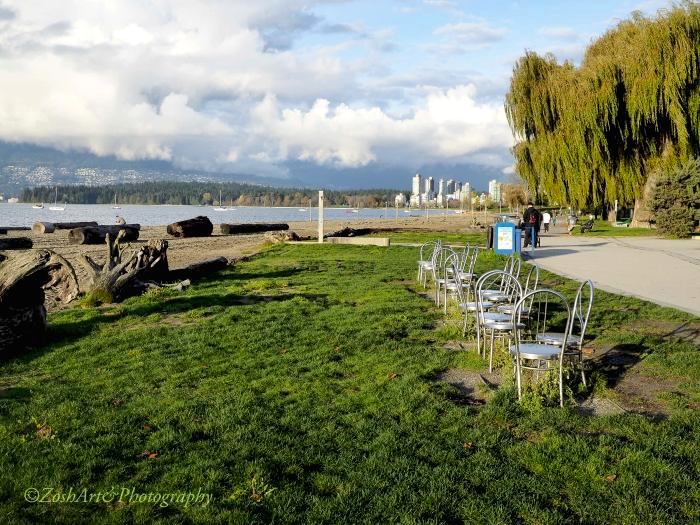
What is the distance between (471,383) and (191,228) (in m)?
35.3

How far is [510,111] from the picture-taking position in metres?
29.3

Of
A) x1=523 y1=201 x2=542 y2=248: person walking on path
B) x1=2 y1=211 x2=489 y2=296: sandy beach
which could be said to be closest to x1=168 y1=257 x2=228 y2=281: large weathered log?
x1=2 y1=211 x2=489 y2=296: sandy beach

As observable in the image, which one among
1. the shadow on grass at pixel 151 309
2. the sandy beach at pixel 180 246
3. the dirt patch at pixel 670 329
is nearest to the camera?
the dirt patch at pixel 670 329

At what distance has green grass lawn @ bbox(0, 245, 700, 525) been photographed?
3.56 metres

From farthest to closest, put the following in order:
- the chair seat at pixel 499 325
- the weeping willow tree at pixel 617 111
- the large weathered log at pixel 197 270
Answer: the weeping willow tree at pixel 617 111 → the large weathered log at pixel 197 270 → the chair seat at pixel 499 325

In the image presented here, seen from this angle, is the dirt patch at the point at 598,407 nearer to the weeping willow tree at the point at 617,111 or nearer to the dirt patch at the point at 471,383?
the dirt patch at the point at 471,383

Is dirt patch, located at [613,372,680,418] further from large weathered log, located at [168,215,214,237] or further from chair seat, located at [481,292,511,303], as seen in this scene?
large weathered log, located at [168,215,214,237]

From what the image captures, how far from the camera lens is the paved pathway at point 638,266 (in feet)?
37.0

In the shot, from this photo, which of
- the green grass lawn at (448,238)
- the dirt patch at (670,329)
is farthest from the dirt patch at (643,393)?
the green grass lawn at (448,238)

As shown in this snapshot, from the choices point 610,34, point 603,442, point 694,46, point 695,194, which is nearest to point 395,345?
point 603,442

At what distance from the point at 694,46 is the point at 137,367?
27.5 meters

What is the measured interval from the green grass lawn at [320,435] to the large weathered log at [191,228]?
31130 millimetres

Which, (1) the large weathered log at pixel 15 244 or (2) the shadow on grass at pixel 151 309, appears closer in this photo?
(2) the shadow on grass at pixel 151 309

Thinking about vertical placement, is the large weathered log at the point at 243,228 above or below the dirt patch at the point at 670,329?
above
